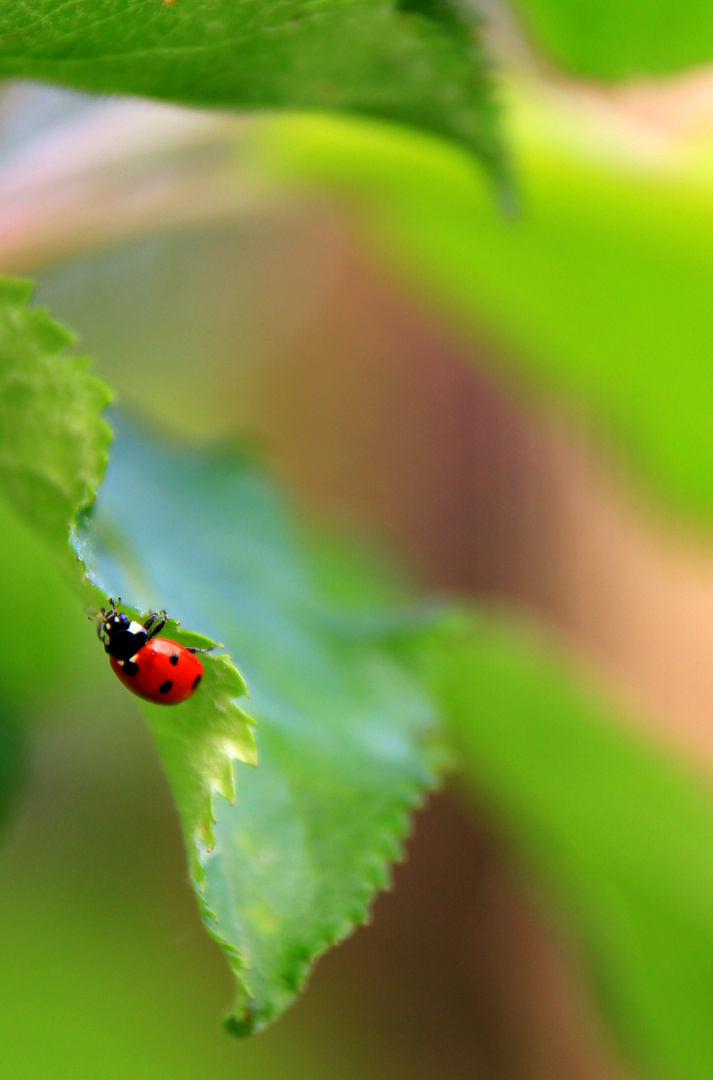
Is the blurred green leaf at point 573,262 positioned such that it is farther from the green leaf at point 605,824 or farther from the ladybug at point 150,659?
the ladybug at point 150,659

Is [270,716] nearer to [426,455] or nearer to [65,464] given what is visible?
[65,464]

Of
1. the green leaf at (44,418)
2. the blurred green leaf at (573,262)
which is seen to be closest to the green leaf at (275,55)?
the green leaf at (44,418)

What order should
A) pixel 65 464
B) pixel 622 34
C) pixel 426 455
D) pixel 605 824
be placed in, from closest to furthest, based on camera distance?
pixel 65 464 → pixel 622 34 → pixel 605 824 → pixel 426 455

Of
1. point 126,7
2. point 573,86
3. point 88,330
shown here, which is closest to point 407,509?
point 88,330

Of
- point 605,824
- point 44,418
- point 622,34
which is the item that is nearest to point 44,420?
point 44,418

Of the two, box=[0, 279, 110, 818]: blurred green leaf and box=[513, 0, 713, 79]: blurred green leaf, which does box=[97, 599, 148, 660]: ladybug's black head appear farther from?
box=[513, 0, 713, 79]: blurred green leaf
